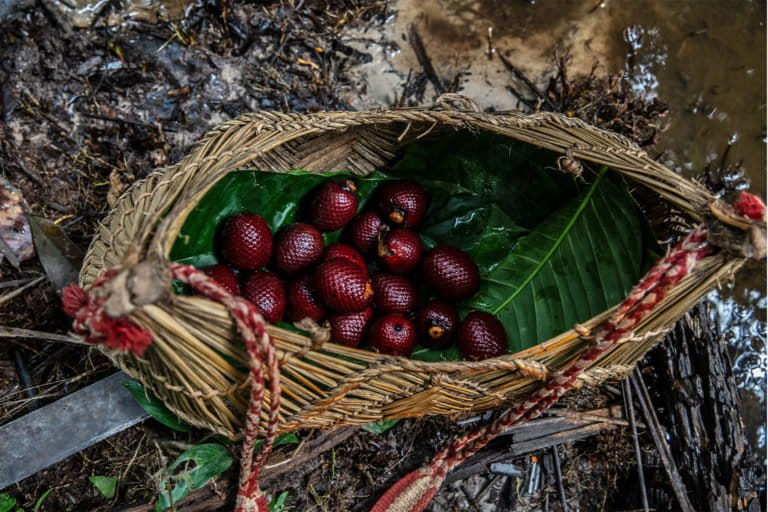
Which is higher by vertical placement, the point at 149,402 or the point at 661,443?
the point at 661,443

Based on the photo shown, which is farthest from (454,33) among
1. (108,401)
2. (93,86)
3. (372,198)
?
(108,401)

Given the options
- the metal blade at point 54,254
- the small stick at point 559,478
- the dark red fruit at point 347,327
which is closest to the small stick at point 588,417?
the small stick at point 559,478

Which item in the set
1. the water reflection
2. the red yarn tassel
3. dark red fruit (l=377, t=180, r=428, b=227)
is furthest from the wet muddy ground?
the red yarn tassel

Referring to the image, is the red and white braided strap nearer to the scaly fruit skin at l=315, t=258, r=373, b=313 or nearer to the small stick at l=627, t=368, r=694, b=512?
the scaly fruit skin at l=315, t=258, r=373, b=313

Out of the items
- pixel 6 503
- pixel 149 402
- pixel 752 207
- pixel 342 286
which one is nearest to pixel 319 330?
pixel 342 286

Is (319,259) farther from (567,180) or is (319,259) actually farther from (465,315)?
(567,180)

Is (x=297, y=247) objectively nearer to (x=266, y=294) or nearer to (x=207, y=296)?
(x=266, y=294)
